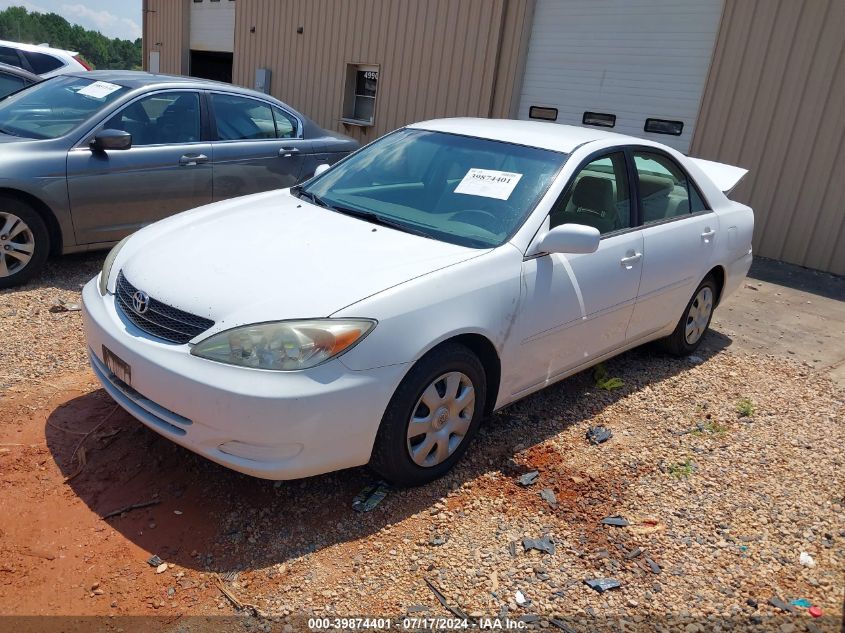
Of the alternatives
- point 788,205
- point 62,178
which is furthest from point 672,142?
point 62,178

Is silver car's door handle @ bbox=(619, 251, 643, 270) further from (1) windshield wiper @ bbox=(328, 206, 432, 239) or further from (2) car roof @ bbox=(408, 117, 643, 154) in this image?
(1) windshield wiper @ bbox=(328, 206, 432, 239)

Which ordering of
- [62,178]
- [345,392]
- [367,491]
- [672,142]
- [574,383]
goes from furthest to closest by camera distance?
[672,142] < [62,178] < [574,383] < [367,491] < [345,392]

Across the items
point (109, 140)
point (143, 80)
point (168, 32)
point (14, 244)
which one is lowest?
point (14, 244)

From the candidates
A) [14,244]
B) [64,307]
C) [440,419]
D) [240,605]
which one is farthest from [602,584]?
[14,244]

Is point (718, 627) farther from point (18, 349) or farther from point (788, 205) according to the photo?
point (788, 205)

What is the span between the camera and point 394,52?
40.3 feet

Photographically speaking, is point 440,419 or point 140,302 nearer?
point 140,302

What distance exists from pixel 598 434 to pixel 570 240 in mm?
1226

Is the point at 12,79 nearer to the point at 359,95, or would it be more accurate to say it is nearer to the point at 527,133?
the point at 527,133

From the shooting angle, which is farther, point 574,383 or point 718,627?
point 574,383

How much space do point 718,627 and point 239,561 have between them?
1851 millimetres

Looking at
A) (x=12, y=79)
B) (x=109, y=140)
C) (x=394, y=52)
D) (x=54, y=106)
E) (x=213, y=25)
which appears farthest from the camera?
(x=213, y=25)

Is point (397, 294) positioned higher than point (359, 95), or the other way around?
point (359, 95)

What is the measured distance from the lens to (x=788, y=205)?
8008 millimetres
